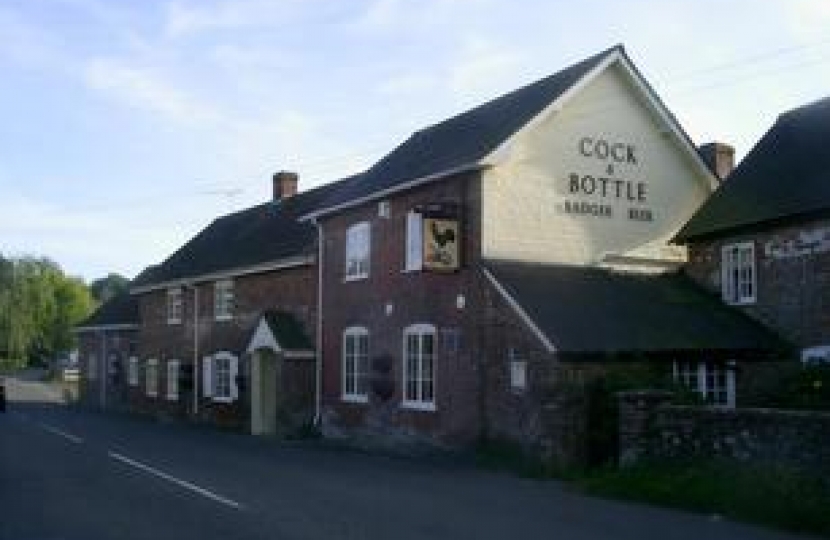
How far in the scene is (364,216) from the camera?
28688mm

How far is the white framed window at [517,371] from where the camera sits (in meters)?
21.6

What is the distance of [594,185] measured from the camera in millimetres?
26078

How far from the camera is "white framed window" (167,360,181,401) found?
1641 inches

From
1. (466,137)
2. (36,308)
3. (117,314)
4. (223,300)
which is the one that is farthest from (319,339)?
(36,308)

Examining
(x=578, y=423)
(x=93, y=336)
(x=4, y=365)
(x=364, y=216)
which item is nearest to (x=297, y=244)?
(x=364, y=216)

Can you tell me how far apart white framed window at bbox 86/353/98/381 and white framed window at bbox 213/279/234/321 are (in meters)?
19.0

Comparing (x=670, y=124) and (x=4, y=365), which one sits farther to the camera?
(x=4, y=365)

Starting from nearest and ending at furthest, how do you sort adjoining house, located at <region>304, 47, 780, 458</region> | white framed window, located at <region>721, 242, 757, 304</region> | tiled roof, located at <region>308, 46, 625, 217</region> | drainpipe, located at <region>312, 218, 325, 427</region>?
adjoining house, located at <region>304, 47, 780, 458</region>
white framed window, located at <region>721, 242, 757, 304</region>
tiled roof, located at <region>308, 46, 625, 217</region>
drainpipe, located at <region>312, 218, 325, 427</region>

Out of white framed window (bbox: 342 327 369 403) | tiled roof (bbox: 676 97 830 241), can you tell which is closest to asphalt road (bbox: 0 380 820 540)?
white framed window (bbox: 342 327 369 403)

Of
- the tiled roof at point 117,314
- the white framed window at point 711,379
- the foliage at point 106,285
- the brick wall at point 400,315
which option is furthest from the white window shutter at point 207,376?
the foliage at point 106,285

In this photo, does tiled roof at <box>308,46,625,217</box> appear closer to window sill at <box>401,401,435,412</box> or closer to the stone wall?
window sill at <box>401,401,435,412</box>

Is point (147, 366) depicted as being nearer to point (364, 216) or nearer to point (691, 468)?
point (364, 216)

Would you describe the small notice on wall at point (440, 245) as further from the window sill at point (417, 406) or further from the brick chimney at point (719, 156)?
the brick chimney at point (719, 156)

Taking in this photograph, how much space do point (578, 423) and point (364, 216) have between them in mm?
10458
